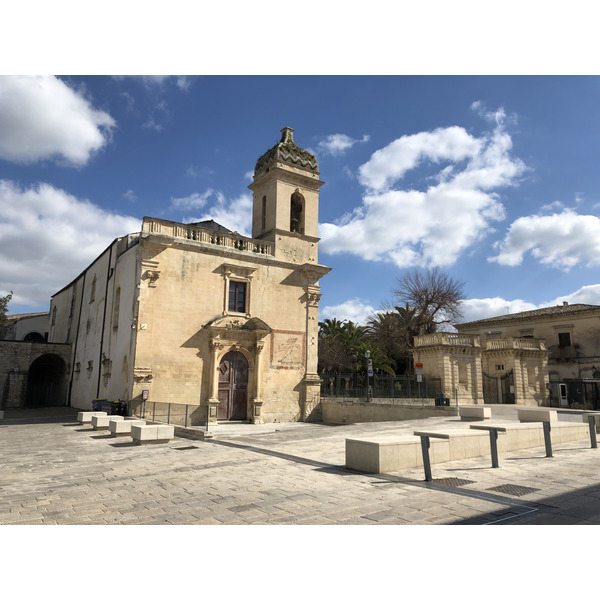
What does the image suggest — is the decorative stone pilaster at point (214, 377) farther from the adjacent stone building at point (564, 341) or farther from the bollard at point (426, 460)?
the adjacent stone building at point (564, 341)

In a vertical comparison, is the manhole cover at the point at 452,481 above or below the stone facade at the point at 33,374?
below

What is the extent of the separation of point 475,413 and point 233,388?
35.1 feet

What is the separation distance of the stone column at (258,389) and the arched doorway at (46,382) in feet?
54.2

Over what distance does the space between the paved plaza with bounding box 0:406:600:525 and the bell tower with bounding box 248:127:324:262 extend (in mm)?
14768

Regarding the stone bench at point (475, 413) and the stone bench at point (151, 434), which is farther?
the stone bench at point (475, 413)

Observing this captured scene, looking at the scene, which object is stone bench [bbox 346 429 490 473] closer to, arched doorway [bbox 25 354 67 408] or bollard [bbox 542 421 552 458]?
bollard [bbox 542 421 552 458]

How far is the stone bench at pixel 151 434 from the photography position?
1140 cm

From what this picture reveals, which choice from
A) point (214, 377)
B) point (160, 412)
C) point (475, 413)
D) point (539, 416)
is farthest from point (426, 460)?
point (214, 377)

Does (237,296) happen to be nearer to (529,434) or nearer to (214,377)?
(214,377)

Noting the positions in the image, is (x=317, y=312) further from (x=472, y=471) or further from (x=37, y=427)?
(x=472, y=471)

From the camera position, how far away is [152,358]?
1838cm

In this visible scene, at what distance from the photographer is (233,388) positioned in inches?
819

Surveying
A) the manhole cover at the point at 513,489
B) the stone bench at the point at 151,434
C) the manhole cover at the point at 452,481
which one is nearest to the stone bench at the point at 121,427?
the stone bench at the point at 151,434

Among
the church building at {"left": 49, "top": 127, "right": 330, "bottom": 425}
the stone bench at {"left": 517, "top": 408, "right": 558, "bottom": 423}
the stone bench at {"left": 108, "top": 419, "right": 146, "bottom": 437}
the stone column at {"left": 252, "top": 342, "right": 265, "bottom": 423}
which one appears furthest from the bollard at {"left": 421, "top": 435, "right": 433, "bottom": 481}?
the stone column at {"left": 252, "top": 342, "right": 265, "bottom": 423}
